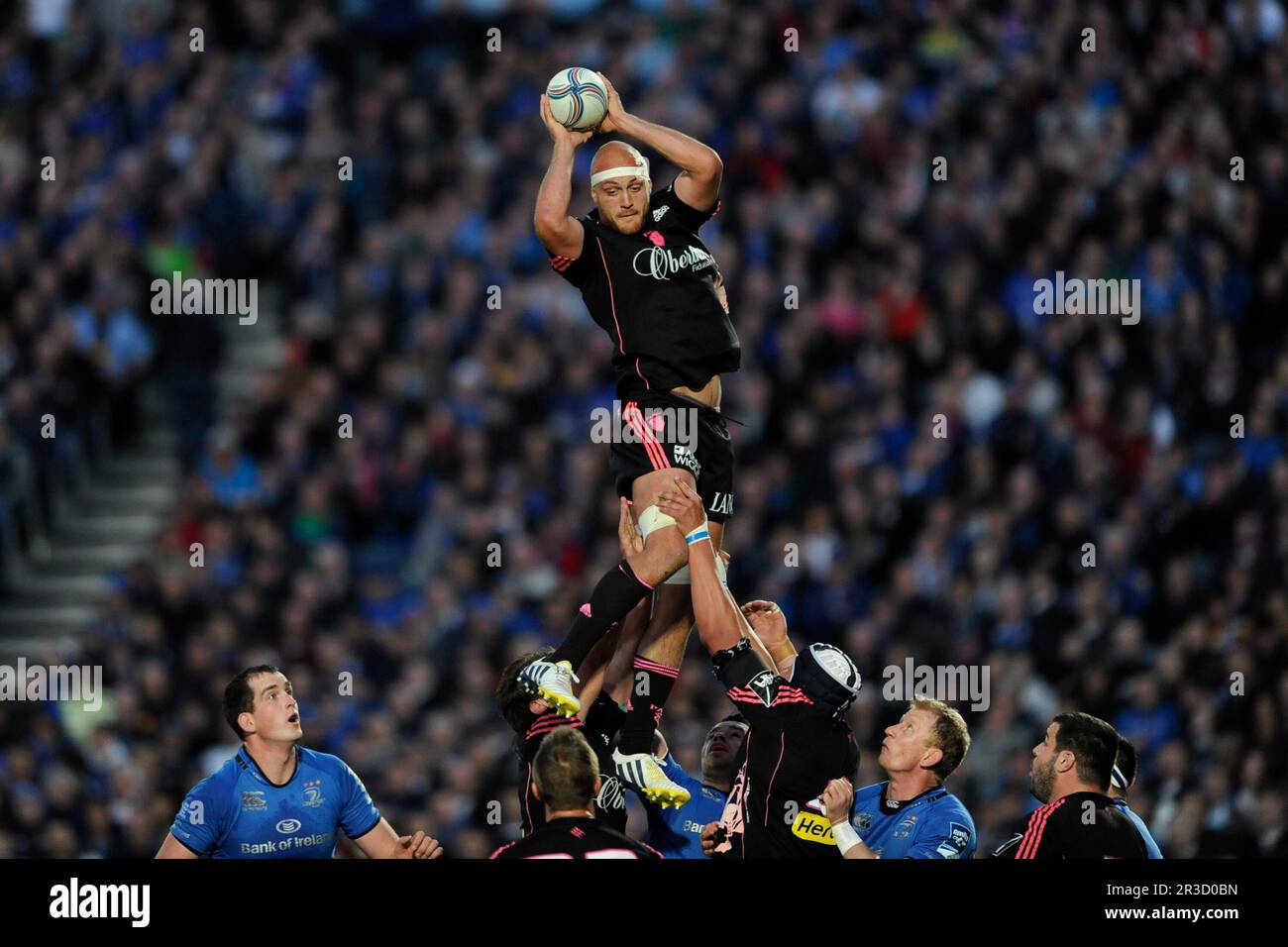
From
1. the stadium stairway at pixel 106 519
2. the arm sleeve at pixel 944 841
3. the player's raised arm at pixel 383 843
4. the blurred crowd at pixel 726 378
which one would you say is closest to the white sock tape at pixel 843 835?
the arm sleeve at pixel 944 841

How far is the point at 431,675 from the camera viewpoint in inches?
708

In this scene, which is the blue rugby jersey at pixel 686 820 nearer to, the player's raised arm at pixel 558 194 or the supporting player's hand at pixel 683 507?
the supporting player's hand at pixel 683 507

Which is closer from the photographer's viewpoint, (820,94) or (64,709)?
(64,709)

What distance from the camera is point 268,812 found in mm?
10016

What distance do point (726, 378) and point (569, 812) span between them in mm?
10925

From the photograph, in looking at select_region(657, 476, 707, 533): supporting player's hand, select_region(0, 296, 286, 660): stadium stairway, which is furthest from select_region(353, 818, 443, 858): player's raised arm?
select_region(0, 296, 286, 660): stadium stairway

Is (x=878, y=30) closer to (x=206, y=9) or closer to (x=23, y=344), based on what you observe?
(x=206, y=9)

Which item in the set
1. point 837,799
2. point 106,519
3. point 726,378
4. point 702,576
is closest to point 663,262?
point 702,576

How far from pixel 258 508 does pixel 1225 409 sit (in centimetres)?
898

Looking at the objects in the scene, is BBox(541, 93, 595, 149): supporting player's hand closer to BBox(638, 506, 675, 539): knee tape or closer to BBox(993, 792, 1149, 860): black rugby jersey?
BBox(638, 506, 675, 539): knee tape

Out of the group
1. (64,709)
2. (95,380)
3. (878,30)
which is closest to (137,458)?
(95,380)

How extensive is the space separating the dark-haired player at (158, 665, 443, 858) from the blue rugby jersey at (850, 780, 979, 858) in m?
2.13

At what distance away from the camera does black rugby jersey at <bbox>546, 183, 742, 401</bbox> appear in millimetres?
10125

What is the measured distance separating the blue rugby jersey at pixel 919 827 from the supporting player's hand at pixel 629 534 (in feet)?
5.37
